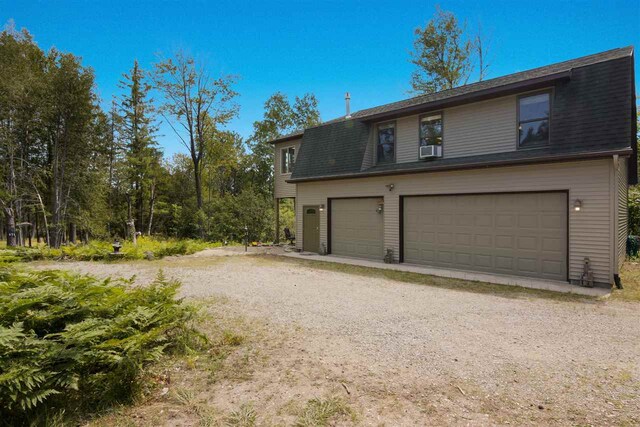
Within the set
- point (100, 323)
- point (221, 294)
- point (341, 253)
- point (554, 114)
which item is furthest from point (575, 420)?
point (341, 253)

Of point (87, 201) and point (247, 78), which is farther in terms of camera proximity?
point (247, 78)

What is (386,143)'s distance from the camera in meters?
11.7

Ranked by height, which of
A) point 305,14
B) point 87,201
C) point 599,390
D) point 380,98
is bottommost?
point 599,390

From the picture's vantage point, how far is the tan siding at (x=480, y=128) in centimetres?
898

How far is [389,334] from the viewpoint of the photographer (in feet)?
14.4

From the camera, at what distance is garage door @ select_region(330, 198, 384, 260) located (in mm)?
11648

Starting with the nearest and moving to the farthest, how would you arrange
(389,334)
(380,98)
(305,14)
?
1. (389,334)
2. (305,14)
3. (380,98)

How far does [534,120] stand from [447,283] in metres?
4.75

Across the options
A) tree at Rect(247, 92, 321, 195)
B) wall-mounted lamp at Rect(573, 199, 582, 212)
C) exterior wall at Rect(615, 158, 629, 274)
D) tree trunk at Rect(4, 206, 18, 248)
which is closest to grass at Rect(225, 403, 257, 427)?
wall-mounted lamp at Rect(573, 199, 582, 212)

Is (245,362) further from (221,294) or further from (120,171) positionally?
(120,171)

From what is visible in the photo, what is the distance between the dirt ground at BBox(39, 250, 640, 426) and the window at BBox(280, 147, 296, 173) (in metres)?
10.5

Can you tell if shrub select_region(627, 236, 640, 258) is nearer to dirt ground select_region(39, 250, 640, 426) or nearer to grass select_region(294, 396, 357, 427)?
dirt ground select_region(39, 250, 640, 426)

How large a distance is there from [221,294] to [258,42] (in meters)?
14.7

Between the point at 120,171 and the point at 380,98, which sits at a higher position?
the point at 380,98
